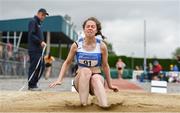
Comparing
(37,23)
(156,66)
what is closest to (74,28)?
(156,66)

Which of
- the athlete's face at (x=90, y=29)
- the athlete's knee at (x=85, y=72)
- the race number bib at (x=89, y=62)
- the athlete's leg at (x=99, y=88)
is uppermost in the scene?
the athlete's face at (x=90, y=29)

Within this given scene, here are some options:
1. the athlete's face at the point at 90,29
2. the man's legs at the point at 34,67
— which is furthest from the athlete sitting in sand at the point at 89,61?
the man's legs at the point at 34,67

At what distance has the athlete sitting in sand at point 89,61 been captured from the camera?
26.9 feet

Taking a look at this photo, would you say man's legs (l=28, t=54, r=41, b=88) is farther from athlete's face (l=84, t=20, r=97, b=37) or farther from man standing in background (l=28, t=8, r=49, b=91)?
athlete's face (l=84, t=20, r=97, b=37)

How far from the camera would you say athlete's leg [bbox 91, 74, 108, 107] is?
7.95m

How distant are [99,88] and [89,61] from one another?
0.48 metres

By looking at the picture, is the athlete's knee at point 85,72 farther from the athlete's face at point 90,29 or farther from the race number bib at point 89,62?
the athlete's face at point 90,29

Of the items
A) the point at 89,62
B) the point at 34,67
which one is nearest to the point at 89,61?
the point at 89,62

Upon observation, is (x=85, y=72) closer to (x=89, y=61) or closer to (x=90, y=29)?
(x=89, y=61)

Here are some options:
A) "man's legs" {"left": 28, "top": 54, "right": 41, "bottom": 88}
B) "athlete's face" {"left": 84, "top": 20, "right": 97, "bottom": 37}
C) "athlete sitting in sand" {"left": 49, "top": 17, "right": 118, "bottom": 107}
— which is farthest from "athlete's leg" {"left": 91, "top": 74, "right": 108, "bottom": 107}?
"man's legs" {"left": 28, "top": 54, "right": 41, "bottom": 88}

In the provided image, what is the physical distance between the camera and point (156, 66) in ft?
110

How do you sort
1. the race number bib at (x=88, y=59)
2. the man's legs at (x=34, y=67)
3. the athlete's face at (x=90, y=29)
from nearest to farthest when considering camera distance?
the athlete's face at (x=90, y=29) < the race number bib at (x=88, y=59) < the man's legs at (x=34, y=67)

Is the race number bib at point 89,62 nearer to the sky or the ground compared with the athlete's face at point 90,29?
nearer to the ground

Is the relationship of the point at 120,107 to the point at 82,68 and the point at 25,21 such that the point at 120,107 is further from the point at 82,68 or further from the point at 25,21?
the point at 25,21
